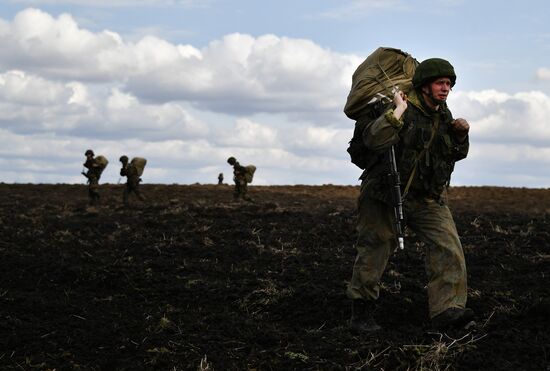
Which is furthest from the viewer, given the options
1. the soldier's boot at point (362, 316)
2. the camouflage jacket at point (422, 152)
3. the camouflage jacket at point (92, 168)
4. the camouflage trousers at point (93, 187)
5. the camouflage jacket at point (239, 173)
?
the camouflage jacket at point (239, 173)

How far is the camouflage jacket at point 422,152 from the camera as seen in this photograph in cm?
607

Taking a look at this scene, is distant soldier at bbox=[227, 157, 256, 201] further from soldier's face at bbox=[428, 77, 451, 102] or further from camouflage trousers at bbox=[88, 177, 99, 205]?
soldier's face at bbox=[428, 77, 451, 102]

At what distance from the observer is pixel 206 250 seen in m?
11.1

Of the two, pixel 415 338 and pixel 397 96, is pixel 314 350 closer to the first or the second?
pixel 415 338

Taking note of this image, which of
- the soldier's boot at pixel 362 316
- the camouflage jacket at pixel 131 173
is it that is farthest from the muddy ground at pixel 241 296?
the camouflage jacket at pixel 131 173

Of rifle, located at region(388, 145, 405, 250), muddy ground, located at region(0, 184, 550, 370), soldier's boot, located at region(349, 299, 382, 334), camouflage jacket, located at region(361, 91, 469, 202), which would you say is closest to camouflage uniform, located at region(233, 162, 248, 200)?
muddy ground, located at region(0, 184, 550, 370)

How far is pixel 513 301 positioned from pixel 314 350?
90.3 inches

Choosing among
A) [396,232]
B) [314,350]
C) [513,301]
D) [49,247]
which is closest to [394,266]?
[513,301]

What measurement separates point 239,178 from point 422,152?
18.7m

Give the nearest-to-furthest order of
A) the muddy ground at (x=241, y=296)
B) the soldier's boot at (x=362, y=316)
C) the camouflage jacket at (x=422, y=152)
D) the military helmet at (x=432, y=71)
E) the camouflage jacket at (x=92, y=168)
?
1. the muddy ground at (x=241, y=296)
2. the military helmet at (x=432, y=71)
3. the camouflage jacket at (x=422, y=152)
4. the soldier's boot at (x=362, y=316)
5. the camouflage jacket at (x=92, y=168)

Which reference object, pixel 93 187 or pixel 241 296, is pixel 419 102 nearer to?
pixel 241 296

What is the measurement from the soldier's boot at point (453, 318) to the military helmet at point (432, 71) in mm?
1644

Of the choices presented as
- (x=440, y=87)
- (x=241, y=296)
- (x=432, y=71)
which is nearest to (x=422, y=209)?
(x=440, y=87)

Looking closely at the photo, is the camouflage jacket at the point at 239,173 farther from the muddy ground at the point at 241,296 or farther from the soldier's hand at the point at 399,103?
the soldier's hand at the point at 399,103
